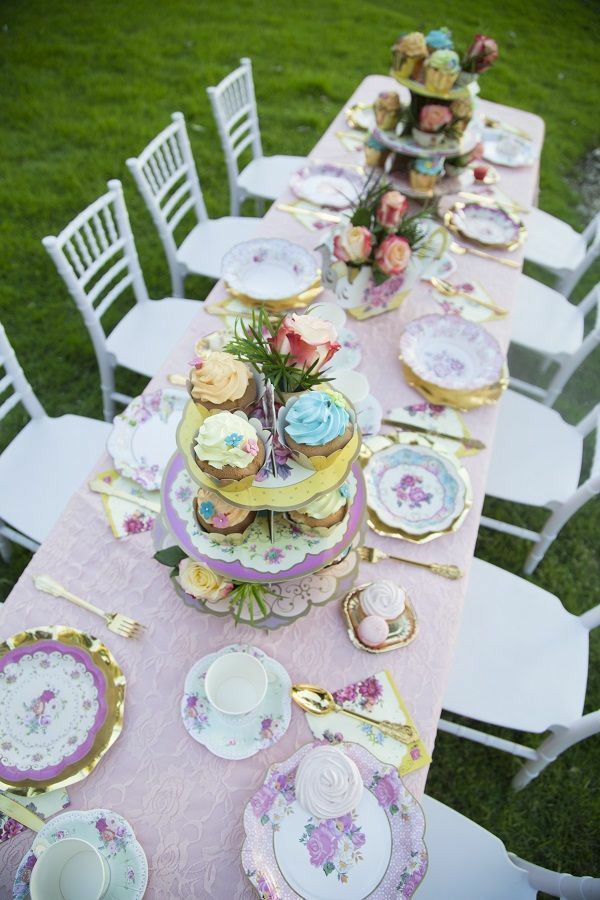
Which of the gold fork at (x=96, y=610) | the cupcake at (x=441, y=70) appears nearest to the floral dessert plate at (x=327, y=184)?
the cupcake at (x=441, y=70)

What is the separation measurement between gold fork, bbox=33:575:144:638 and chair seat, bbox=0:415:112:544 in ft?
1.61

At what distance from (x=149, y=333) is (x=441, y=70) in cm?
151

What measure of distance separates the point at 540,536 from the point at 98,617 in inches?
68.4

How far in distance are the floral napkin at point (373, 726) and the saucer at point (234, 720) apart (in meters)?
0.08

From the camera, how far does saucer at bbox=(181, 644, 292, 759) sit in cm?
132

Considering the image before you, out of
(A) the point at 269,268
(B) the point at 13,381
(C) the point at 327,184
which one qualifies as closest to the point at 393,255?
(A) the point at 269,268

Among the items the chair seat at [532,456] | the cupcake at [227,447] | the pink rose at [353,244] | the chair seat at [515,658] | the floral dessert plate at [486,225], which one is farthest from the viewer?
the floral dessert plate at [486,225]

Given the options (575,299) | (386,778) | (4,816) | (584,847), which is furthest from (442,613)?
(575,299)

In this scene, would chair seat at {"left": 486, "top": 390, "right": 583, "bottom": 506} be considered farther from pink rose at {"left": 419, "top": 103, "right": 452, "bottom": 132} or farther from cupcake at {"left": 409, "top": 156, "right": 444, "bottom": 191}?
pink rose at {"left": 419, "top": 103, "right": 452, "bottom": 132}

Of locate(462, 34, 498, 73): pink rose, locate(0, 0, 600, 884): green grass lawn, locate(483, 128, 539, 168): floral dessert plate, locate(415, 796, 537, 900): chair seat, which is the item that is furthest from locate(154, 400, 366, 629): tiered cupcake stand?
locate(483, 128, 539, 168): floral dessert plate

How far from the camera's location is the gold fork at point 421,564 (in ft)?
5.21

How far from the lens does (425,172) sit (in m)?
2.38

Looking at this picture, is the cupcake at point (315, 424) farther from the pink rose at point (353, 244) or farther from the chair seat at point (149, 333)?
the chair seat at point (149, 333)

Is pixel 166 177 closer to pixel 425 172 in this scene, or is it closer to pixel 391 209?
pixel 425 172
